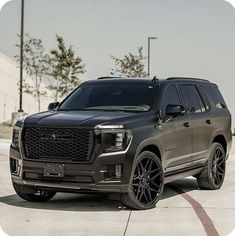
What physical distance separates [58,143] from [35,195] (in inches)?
53.3

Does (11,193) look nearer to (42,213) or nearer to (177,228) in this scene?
(42,213)

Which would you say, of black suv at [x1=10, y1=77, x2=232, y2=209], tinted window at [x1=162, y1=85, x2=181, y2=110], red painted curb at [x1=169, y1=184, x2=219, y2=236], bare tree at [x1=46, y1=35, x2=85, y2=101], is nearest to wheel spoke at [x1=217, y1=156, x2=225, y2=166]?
black suv at [x1=10, y1=77, x2=232, y2=209]

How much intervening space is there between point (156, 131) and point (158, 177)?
66 centimetres

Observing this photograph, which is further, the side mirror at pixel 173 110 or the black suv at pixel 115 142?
the side mirror at pixel 173 110

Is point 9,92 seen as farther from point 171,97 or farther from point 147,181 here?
point 147,181

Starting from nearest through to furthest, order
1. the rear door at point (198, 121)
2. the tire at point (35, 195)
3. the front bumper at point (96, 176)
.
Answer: the front bumper at point (96, 176) < the tire at point (35, 195) < the rear door at point (198, 121)

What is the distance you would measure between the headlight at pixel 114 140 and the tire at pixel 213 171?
2830 mm

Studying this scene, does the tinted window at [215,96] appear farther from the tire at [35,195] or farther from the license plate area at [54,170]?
the license plate area at [54,170]

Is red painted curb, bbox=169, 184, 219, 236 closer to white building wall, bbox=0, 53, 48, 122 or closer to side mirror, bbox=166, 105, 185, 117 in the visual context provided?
side mirror, bbox=166, 105, 185, 117

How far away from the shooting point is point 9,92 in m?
46.3

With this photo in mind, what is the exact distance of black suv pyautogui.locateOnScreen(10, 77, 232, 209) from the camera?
8.07 m

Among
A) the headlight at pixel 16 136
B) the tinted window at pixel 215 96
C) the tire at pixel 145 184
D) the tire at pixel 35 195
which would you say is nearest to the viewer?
the tire at pixel 145 184

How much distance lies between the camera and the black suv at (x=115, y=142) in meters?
8.07

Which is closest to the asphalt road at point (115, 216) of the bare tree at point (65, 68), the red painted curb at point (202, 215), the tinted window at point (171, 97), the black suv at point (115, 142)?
the red painted curb at point (202, 215)
